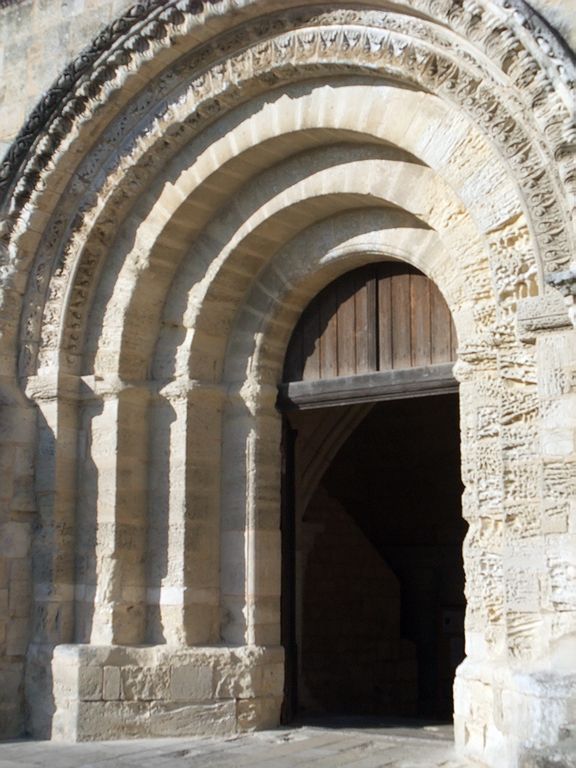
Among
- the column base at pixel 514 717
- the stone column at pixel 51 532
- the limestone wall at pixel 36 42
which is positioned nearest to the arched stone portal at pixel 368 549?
the stone column at pixel 51 532

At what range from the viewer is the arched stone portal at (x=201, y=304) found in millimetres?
6324

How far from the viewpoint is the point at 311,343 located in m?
7.70

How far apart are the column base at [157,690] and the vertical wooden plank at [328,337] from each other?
1815 millimetres

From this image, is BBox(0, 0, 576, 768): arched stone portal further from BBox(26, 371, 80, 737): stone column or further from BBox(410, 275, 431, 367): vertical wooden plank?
BBox(410, 275, 431, 367): vertical wooden plank

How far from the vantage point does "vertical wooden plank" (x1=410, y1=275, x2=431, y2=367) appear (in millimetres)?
7137

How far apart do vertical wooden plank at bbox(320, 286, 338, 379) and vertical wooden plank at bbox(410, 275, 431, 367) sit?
591 millimetres

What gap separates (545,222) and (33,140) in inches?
143

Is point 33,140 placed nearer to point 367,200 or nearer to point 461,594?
point 367,200

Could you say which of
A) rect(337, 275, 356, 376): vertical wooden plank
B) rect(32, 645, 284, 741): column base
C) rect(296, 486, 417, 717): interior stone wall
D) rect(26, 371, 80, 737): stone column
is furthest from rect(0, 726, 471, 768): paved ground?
rect(296, 486, 417, 717): interior stone wall

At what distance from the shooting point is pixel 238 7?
22.6 ft

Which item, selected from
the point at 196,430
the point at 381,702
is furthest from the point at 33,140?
the point at 381,702

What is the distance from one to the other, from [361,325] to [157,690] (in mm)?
2595

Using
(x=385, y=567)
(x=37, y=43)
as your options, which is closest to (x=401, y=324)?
(x=37, y=43)

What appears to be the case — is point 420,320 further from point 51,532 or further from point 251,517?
point 51,532
